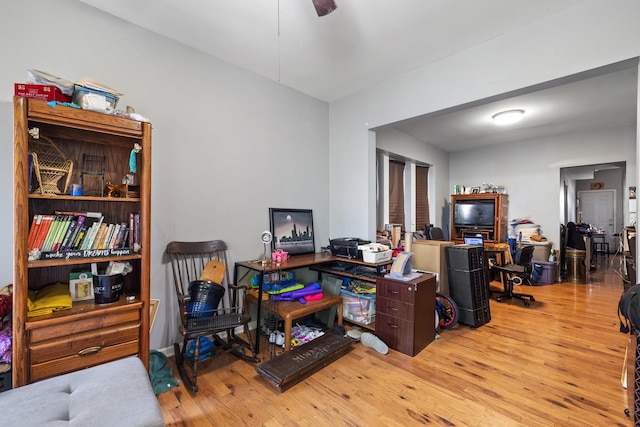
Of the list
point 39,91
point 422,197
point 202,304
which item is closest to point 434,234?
point 422,197

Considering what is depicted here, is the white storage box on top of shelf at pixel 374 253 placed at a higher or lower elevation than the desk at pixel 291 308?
higher

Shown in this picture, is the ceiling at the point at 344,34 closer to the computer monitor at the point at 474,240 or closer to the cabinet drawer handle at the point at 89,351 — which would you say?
the cabinet drawer handle at the point at 89,351

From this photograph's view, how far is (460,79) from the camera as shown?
2617 millimetres

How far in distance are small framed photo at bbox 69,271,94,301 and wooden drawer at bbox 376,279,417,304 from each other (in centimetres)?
232

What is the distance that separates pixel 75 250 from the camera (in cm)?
171

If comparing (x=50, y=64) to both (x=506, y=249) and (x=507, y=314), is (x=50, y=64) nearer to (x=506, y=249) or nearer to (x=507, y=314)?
(x=507, y=314)

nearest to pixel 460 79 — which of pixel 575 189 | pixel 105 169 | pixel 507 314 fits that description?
pixel 507 314

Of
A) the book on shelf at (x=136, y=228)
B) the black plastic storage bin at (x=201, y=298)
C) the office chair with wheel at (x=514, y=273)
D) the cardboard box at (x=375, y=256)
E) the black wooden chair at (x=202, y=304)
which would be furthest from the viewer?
the office chair with wheel at (x=514, y=273)

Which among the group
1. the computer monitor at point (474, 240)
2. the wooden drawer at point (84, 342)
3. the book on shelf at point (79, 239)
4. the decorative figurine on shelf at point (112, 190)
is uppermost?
the decorative figurine on shelf at point (112, 190)

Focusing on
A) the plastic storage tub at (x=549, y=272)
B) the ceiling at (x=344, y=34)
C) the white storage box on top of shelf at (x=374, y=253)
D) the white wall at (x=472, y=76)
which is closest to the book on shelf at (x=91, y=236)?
the ceiling at (x=344, y=34)

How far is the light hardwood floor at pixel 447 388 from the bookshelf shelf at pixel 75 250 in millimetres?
641

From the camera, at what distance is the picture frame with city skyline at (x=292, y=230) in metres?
3.17

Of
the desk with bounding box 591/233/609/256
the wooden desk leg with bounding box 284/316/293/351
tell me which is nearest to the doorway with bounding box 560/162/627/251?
Result: the desk with bounding box 591/233/609/256

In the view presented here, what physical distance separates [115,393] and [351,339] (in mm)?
1856
